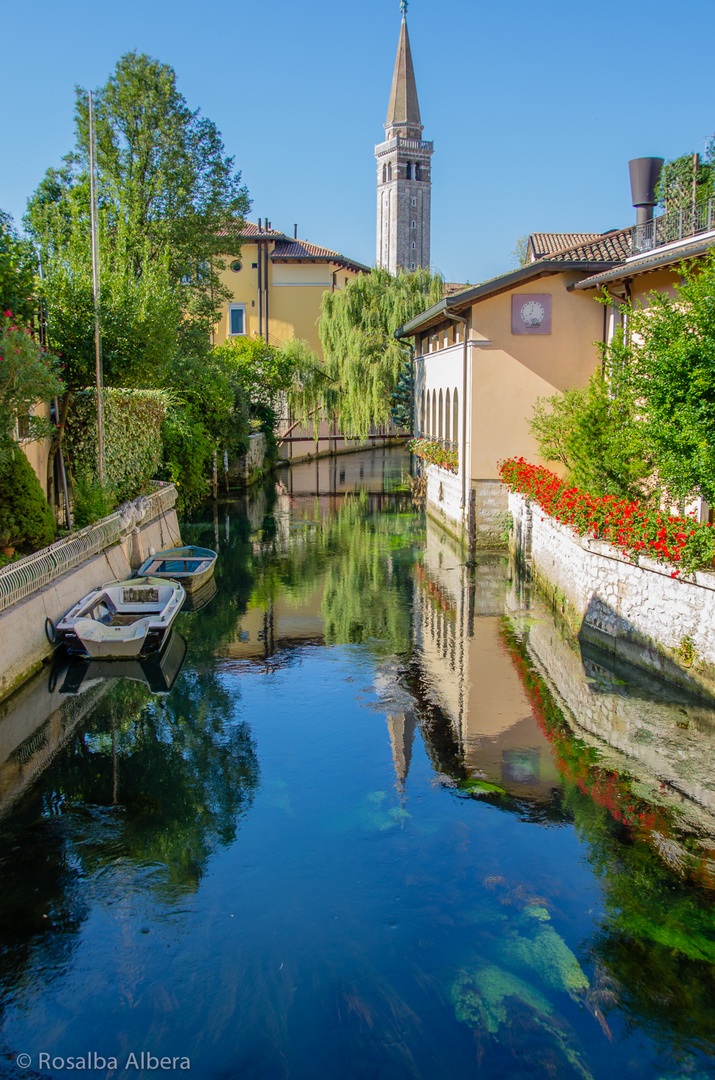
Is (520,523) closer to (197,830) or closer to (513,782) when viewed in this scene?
(513,782)

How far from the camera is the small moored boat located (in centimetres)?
1642

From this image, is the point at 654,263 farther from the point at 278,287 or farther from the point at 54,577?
the point at 278,287

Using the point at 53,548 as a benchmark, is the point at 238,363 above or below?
above

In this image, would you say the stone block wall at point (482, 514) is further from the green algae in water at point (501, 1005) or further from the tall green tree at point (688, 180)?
the green algae in water at point (501, 1005)

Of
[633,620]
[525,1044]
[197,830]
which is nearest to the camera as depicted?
[525,1044]

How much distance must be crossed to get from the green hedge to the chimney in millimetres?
12126

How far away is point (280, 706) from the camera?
35.4 feet

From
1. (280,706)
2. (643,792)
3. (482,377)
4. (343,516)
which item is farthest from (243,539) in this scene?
(643,792)

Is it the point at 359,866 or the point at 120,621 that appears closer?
the point at 359,866

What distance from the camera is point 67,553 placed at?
13445 millimetres

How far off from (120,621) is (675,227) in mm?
11677

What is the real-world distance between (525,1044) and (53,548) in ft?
33.0

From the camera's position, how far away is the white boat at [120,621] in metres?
12.2

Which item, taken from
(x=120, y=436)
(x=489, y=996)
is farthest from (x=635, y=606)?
(x=120, y=436)
